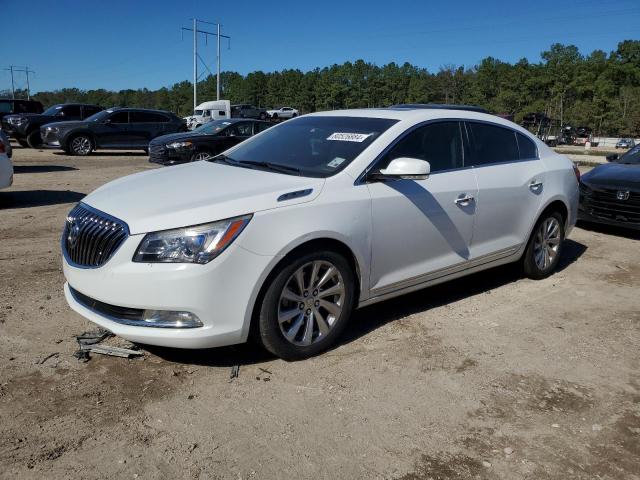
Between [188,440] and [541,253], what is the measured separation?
415cm

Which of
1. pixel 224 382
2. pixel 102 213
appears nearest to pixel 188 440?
pixel 224 382

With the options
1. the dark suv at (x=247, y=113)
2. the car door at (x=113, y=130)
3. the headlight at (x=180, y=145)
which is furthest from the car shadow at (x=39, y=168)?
the dark suv at (x=247, y=113)

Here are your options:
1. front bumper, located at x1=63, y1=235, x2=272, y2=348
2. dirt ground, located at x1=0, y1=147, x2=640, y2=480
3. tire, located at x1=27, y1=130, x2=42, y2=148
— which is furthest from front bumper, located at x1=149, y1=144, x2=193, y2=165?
front bumper, located at x1=63, y1=235, x2=272, y2=348

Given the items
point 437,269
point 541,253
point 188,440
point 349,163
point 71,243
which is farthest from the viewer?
point 541,253

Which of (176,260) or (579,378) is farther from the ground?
(176,260)

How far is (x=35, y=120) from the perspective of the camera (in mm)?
19875

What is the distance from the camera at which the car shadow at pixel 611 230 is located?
8.41 meters

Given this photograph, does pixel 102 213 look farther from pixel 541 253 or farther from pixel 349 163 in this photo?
pixel 541 253

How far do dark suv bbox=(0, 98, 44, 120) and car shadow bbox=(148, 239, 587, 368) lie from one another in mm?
20579

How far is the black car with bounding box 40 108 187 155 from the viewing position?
1803cm

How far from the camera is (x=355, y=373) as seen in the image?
360 cm

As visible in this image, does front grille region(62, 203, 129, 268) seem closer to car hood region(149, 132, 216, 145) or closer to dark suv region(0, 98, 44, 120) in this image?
car hood region(149, 132, 216, 145)

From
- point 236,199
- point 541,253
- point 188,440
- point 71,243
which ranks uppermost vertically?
point 236,199

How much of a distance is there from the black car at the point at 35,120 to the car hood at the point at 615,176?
692 inches
